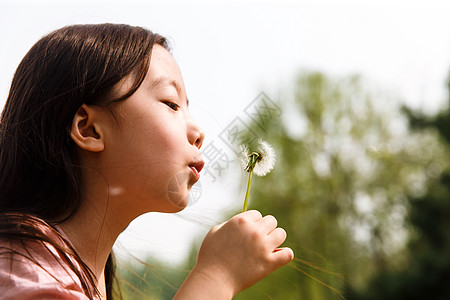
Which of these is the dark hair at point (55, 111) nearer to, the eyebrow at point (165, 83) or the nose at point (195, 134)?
the eyebrow at point (165, 83)

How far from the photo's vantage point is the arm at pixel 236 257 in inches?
41.0

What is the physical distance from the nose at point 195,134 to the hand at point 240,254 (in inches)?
8.1

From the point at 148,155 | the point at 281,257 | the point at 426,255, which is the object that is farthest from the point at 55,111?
the point at 426,255

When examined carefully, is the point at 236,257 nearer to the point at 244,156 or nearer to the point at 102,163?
the point at 244,156

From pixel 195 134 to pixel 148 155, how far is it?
0.12 metres

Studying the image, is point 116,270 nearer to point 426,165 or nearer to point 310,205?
point 310,205

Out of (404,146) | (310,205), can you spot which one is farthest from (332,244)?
(404,146)

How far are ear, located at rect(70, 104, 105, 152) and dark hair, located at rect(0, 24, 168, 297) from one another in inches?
0.6

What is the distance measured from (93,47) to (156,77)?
0.16 meters

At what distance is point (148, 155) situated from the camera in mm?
1111

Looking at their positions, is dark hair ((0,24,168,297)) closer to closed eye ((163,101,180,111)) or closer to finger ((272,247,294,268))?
closed eye ((163,101,180,111))

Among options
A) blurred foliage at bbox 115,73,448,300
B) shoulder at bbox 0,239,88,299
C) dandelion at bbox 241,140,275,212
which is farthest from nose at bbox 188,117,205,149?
blurred foliage at bbox 115,73,448,300

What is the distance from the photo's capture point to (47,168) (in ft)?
3.79

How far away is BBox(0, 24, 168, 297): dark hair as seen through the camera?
1.14 meters
